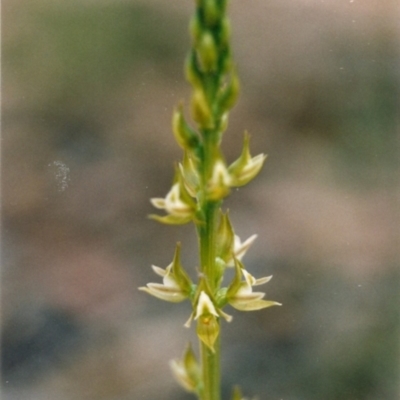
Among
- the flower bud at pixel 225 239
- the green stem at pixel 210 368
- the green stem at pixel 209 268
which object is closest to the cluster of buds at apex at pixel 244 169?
the green stem at pixel 209 268

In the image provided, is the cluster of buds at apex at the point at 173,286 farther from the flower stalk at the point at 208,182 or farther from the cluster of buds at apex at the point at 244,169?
the cluster of buds at apex at the point at 244,169

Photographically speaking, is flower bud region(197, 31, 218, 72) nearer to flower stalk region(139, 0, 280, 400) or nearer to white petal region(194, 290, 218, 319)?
flower stalk region(139, 0, 280, 400)

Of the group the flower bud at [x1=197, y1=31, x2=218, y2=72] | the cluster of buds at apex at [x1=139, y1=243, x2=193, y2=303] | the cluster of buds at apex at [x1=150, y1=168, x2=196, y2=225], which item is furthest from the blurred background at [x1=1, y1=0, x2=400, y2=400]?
the flower bud at [x1=197, y1=31, x2=218, y2=72]

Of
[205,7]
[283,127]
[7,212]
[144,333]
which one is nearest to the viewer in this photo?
[205,7]

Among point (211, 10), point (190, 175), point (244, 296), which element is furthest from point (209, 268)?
point (211, 10)

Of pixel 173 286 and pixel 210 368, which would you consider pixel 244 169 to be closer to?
pixel 173 286

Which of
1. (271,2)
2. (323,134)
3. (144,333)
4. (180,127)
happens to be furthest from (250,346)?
(271,2)

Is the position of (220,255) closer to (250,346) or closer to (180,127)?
(180,127)

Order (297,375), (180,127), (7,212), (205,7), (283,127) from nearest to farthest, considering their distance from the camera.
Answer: (205,7) < (180,127) < (297,375) < (7,212) < (283,127)
